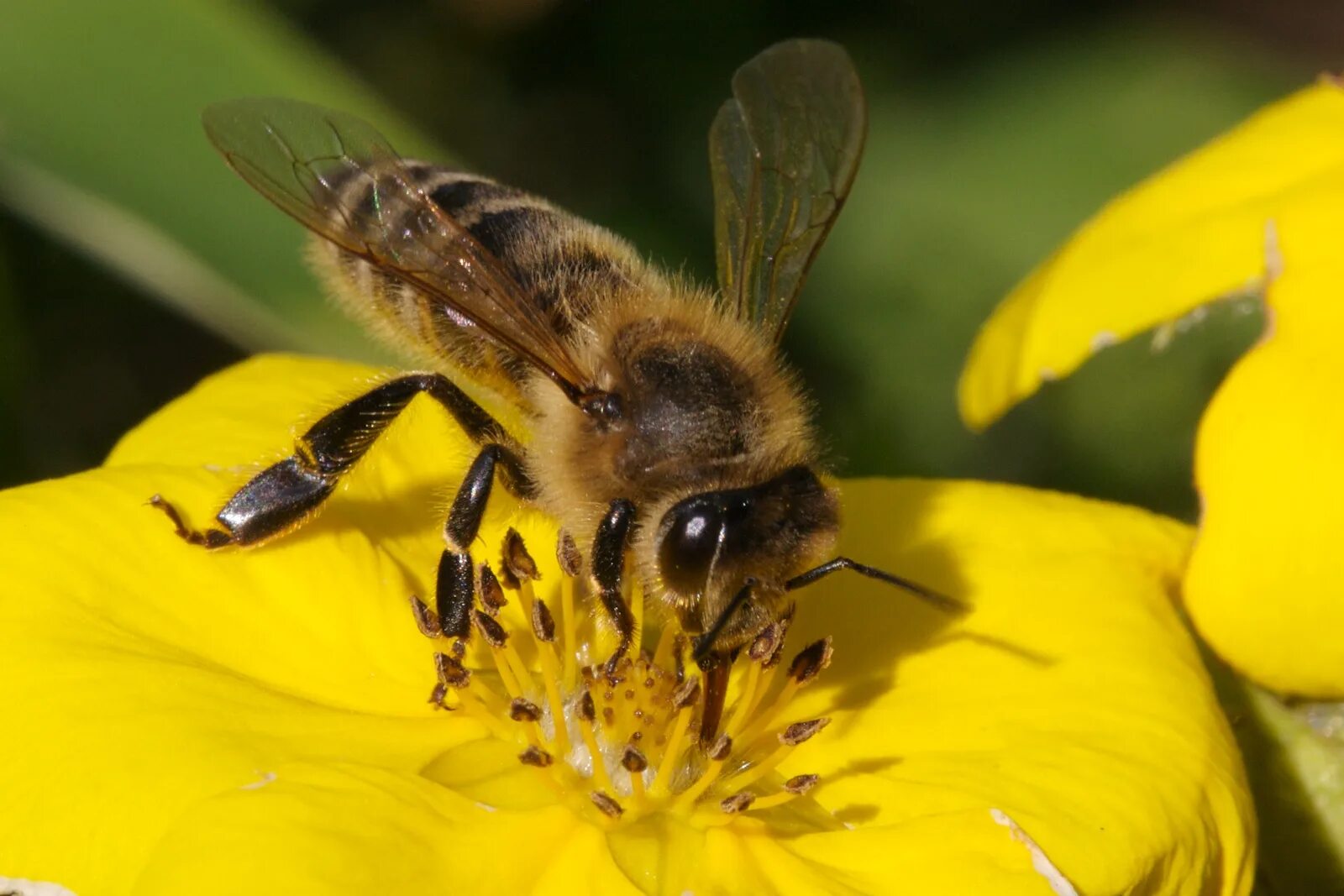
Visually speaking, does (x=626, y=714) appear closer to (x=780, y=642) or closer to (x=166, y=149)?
(x=780, y=642)

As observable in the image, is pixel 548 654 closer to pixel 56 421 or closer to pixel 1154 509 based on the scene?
pixel 56 421

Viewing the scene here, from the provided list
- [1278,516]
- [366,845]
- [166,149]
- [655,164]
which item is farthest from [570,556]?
[655,164]

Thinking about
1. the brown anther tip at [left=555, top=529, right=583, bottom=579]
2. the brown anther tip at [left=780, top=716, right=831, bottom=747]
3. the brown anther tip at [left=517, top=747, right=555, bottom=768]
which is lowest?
the brown anther tip at [left=517, top=747, right=555, bottom=768]

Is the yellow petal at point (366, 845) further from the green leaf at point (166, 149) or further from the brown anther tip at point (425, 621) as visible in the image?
the green leaf at point (166, 149)

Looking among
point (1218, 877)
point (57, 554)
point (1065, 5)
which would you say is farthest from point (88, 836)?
point (1065, 5)

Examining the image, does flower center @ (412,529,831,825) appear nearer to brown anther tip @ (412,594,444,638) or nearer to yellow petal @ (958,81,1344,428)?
brown anther tip @ (412,594,444,638)

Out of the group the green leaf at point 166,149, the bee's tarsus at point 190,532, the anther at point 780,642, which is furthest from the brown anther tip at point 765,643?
the green leaf at point 166,149

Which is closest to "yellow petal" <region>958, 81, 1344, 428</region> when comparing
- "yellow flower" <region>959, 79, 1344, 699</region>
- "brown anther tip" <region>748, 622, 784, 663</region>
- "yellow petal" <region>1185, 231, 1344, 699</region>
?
"yellow flower" <region>959, 79, 1344, 699</region>
